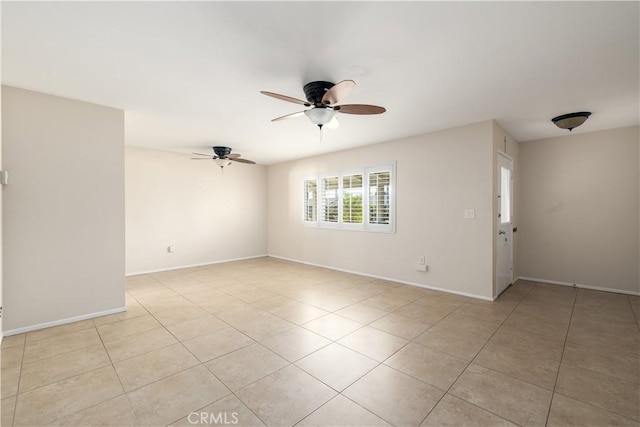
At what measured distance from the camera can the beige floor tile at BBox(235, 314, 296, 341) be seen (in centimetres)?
284

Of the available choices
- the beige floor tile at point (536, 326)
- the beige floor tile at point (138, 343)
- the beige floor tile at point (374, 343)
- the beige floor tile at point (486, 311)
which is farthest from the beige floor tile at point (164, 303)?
the beige floor tile at point (536, 326)

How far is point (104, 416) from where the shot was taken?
1705 millimetres

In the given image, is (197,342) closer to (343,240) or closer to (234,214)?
(343,240)

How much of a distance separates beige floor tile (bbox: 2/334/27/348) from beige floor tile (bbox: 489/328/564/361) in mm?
4505

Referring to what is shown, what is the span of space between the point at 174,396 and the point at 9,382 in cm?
129

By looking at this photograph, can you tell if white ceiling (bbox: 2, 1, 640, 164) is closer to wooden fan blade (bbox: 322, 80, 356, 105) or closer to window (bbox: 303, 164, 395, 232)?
wooden fan blade (bbox: 322, 80, 356, 105)

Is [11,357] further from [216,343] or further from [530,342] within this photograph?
[530,342]

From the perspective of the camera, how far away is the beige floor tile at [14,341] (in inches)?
102

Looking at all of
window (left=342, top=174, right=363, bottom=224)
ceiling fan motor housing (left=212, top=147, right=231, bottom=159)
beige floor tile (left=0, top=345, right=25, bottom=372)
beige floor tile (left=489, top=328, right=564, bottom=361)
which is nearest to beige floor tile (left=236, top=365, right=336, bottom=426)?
beige floor tile (left=489, top=328, right=564, bottom=361)

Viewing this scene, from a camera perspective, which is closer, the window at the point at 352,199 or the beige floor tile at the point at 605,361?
the beige floor tile at the point at 605,361

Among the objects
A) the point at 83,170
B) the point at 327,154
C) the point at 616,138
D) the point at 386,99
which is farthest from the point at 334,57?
the point at 616,138

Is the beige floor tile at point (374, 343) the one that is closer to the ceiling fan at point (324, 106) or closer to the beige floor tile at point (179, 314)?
the beige floor tile at point (179, 314)

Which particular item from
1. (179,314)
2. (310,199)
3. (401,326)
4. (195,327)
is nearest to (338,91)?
(401,326)

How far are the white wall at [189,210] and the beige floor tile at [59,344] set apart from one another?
2762mm
